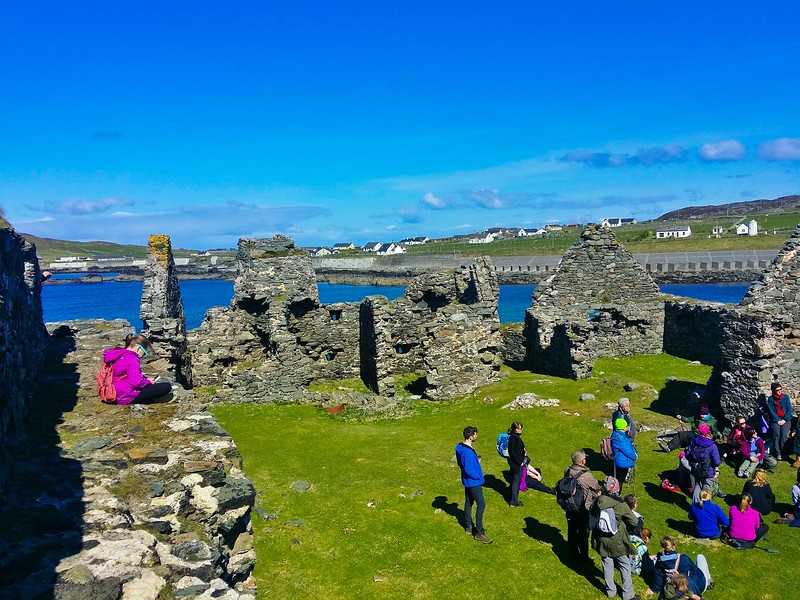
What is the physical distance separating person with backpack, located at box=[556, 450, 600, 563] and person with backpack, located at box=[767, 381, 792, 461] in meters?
6.70

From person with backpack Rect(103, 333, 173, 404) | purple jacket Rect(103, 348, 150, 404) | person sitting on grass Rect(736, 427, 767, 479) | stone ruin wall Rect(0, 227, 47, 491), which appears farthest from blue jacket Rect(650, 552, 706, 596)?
purple jacket Rect(103, 348, 150, 404)

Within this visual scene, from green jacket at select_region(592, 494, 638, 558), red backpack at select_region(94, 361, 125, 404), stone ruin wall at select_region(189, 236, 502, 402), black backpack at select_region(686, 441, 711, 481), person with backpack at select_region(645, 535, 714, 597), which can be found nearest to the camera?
green jacket at select_region(592, 494, 638, 558)

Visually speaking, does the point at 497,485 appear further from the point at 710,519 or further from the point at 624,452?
the point at 710,519

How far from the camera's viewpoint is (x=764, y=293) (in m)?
16.8

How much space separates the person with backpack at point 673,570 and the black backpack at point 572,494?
1354mm

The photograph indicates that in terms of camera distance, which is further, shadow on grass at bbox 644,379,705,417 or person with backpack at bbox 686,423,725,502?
shadow on grass at bbox 644,379,705,417

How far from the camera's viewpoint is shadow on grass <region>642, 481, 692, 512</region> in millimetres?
11836

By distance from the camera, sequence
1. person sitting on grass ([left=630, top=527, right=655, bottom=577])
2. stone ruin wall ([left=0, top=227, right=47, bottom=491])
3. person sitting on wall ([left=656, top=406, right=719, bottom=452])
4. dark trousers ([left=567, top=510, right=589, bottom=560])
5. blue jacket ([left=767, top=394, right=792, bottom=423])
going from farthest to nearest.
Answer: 1. person sitting on wall ([left=656, top=406, right=719, bottom=452])
2. blue jacket ([left=767, top=394, right=792, bottom=423])
3. dark trousers ([left=567, top=510, right=589, bottom=560])
4. person sitting on grass ([left=630, top=527, right=655, bottom=577])
5. stone ruin wall ([left=0, top=227, right=47, bottom=491])

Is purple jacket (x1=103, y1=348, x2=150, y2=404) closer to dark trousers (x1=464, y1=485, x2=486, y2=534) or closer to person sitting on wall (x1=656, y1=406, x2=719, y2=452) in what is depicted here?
dark trousers (x1=464, y1=485, x2=486, y2=534)

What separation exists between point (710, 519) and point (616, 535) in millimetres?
3161

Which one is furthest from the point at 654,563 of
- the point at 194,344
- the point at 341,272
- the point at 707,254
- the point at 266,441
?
the point at 341,272

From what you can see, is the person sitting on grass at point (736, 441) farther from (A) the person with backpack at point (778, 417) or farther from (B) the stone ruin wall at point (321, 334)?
(B) the stone ruin wall at point (321, 334)

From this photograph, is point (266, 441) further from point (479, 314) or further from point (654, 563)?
point (654, 563)

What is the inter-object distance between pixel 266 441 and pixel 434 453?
5.26 meters
